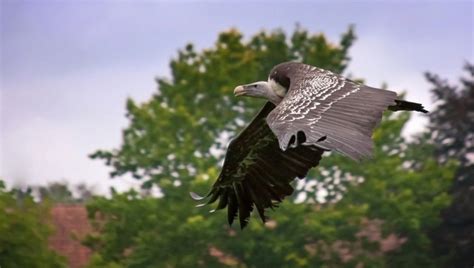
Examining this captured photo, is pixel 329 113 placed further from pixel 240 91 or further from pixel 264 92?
pixel 240 91

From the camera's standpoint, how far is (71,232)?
35.3 m

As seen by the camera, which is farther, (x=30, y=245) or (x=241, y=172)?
(x=30, y=245)

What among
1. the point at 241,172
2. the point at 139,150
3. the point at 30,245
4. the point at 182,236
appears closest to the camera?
the point at 241,172

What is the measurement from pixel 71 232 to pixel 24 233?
7.48 m

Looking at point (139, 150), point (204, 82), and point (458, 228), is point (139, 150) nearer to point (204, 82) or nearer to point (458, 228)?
point (204, 82)

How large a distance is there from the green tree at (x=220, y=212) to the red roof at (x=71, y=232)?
4.20 ft

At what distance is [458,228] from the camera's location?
35.7 metres

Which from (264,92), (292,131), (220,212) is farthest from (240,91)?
(220,212)

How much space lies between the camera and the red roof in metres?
36.2

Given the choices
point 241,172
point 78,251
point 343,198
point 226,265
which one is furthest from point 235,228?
point 241,172

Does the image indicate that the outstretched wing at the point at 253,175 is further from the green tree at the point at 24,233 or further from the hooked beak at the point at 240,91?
the green tree at the point at 24,233

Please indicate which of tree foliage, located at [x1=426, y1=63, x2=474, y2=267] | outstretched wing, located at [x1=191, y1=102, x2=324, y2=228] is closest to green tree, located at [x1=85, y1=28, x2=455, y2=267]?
tree foliage, located at [x1=426, y1=63, x2=474, y2=267]

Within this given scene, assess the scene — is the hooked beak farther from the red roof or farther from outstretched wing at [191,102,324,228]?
the red roof

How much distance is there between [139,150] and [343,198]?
4.87 meters
